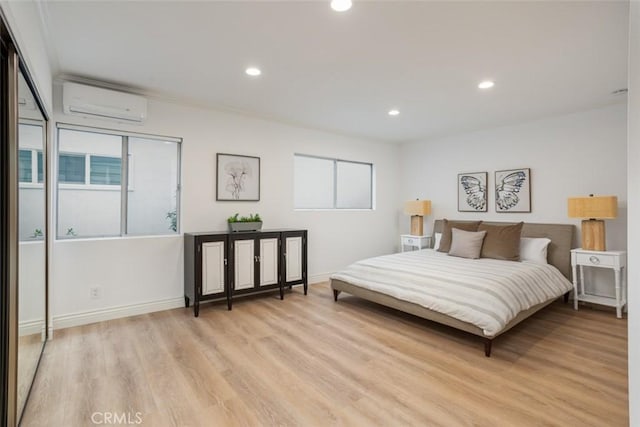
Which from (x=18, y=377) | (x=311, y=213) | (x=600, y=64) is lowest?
(x=18, y=377)

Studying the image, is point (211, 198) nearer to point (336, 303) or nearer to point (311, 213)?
A: point (311, 213)

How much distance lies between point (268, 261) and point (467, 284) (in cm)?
225

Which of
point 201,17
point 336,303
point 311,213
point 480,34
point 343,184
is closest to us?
point 201,17

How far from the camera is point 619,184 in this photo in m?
3.71

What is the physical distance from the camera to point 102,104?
3.03 metres

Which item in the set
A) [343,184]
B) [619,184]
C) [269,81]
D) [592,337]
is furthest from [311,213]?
[619,184]

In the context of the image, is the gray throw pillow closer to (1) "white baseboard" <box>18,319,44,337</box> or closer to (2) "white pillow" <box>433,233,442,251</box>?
(2) "white pillow" <box>433,233,442,251</box>

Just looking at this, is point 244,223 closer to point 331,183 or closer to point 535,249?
point 331,183

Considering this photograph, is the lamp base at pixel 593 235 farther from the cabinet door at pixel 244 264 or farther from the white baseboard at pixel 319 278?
the cabinet door at pixel 244 264

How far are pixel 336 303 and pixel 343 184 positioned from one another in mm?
2245

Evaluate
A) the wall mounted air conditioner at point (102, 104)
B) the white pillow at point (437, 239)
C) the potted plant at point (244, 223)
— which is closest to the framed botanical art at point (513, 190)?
the white pillow at point (437, 239)

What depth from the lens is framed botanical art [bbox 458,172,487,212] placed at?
4.88 meters

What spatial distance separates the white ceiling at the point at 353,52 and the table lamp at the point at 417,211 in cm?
186

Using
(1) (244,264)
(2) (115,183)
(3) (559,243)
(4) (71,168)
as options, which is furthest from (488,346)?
(4) (71,168)
